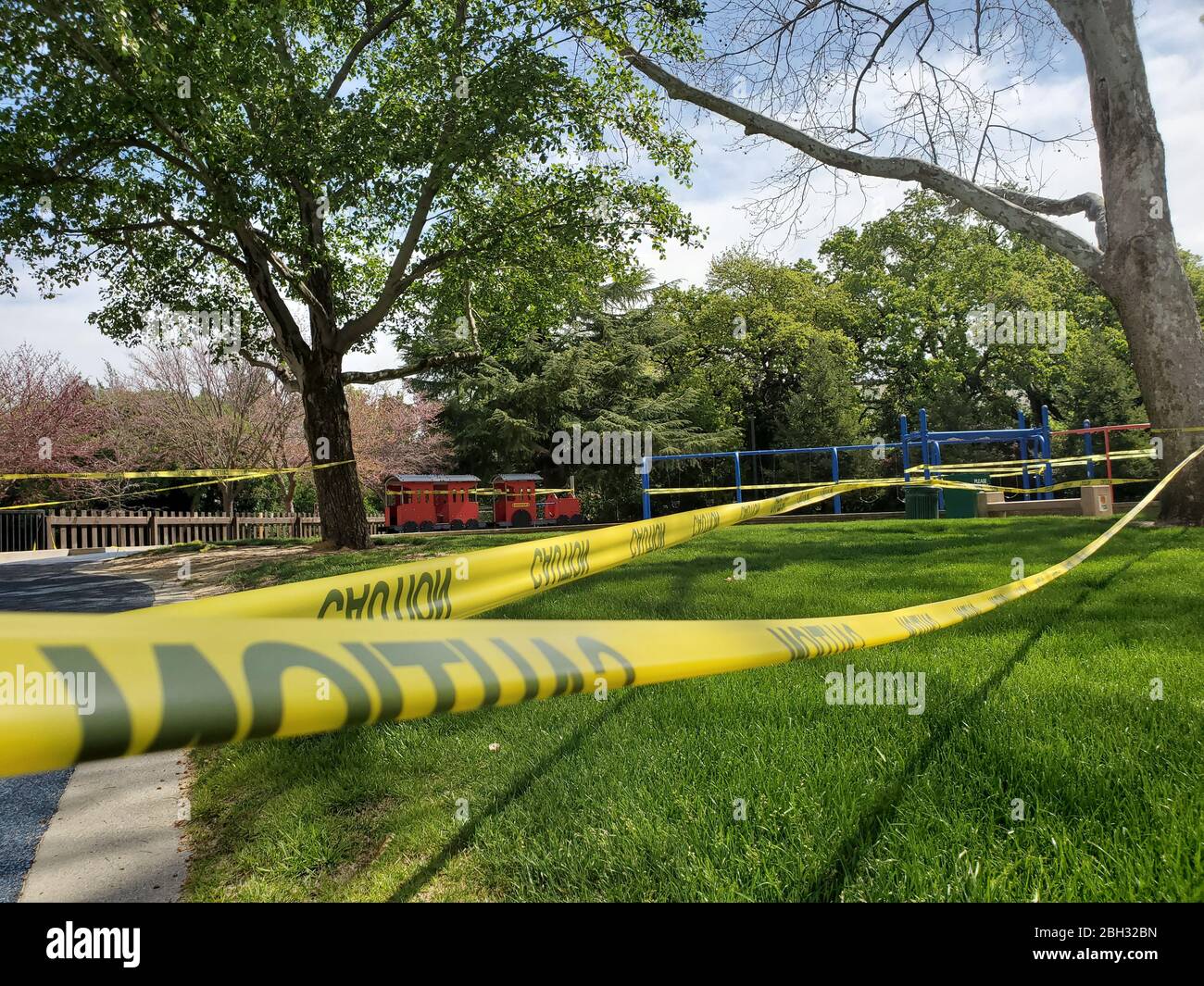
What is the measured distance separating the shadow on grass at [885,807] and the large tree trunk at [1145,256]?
23.8ft

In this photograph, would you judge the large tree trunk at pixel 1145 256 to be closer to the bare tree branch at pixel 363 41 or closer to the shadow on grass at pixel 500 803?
the shadow on grass at pixel 500 803

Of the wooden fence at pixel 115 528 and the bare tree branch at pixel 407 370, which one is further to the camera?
the wooden fence at pixel 115 528

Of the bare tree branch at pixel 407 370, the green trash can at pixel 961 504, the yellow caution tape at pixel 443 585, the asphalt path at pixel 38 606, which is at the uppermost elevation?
the bare tree branch at pixel 407 370

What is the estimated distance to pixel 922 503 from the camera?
15.0m


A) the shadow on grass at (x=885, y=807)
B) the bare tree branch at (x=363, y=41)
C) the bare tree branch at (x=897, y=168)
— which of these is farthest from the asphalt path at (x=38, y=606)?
the bare tree branch at (x=897, y=168)

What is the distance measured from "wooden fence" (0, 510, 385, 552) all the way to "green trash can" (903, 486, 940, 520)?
48.1 feet

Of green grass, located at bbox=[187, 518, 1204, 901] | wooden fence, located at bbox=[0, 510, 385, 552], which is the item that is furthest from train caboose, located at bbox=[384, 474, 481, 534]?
green grass, located at bbox=[187, 518, 1204, 901]

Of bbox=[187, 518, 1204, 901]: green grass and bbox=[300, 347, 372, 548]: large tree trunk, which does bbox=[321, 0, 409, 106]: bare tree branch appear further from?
bbox=[187, 518, 1204, 901]: green grass

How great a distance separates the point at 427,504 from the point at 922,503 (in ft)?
50.2

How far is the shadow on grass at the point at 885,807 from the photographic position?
1.82 meters
